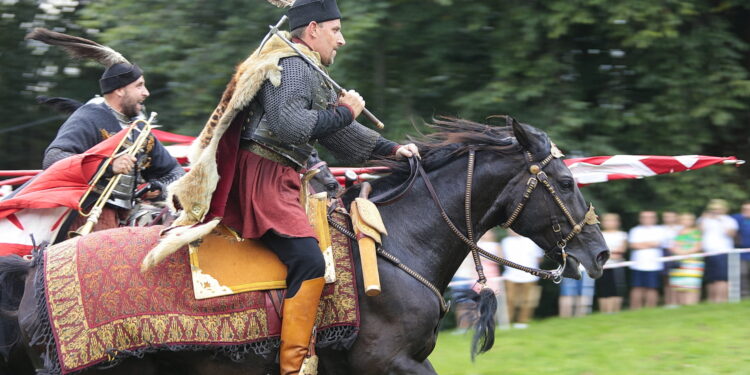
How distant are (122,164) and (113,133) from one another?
63cm

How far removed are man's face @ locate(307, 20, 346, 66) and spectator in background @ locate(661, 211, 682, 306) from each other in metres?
7.41

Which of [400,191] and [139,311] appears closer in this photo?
[139,311]

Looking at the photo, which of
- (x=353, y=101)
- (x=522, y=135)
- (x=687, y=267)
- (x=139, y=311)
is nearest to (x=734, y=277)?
(x=687, y=267)

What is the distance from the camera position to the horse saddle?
4.34 m

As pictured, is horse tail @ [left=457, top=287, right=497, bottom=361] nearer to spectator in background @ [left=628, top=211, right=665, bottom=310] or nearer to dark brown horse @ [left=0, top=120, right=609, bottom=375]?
dark brown horse @ [left=0, top=120, right=609, bottom=375]

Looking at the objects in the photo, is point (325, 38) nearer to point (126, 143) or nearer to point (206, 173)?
point (206, 173)

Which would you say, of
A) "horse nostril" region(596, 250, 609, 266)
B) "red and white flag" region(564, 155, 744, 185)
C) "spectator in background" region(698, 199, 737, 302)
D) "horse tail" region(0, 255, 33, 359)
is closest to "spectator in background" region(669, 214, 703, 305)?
"spectator in background" region(698, 199, 737, 302)

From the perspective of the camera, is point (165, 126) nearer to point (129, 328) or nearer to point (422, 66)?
point (422, 66)

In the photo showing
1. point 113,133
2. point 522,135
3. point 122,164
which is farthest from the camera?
point 113,133

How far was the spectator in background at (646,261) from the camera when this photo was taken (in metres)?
10.8

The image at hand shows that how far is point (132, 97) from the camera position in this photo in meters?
6.04

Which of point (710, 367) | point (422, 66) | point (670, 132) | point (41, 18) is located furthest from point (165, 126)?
point (710, 367)

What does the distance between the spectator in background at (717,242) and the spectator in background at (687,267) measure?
18 centimetres

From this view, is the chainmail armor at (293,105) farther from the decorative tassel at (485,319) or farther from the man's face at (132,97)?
the man's face at (132,97)
